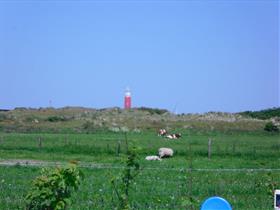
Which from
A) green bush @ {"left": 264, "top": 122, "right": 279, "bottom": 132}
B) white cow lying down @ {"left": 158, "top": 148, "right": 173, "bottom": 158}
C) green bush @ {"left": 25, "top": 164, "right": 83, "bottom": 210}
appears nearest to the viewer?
green bush @ {"left": 25, "top": 164, "right": 83, "bottom": 210}

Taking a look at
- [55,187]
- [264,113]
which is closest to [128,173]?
[55,187]

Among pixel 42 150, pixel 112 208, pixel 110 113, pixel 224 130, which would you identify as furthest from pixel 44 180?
pixel 110 113

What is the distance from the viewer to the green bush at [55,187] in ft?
24.2

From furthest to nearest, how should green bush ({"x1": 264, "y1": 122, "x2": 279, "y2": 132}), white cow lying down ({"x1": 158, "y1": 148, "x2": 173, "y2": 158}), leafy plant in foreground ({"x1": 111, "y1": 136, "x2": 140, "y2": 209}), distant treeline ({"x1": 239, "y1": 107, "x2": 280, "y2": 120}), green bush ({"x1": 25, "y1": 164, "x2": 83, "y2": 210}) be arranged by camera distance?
distant treeline ({"x1": 239, "y1": 107, "x2": 280, "y2": 120})
green bush ({"x1": 264, "y1": 122, "x2": 279, "y2": 132})
white cow lying down ({"x1": 158, "y1": 148, "x2": 173, "y2": 158})
leafy plant in foreground ({"x1": 111, "y1": 136, "x2": 140, "y2": 209})
green bush ({"x1": 25, "y1": 164, "x2": 83, "y2": 210})

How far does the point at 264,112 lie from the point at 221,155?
6091cm

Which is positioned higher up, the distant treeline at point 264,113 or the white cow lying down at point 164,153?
the distant treeline at point 264,113

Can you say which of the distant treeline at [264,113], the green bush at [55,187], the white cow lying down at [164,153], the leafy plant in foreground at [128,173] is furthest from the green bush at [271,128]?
the green bush at [55,187]

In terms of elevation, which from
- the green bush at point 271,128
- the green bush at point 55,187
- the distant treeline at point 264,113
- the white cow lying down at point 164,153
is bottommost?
the white cow lying down at point 164,153

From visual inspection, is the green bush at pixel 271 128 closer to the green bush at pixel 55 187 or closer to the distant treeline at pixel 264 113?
the distant treeline at pixel 264 113

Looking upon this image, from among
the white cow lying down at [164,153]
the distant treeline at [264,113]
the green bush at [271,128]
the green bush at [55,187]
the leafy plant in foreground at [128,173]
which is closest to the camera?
the green bush at [55,187]

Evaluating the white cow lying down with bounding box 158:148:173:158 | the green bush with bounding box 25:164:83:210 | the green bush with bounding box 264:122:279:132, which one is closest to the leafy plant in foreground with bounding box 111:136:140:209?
the green bush with bounding box 25:164:83:210

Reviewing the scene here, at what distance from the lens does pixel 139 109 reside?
97.4m

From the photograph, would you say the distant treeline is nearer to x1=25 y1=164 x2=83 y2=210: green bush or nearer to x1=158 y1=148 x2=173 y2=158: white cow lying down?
x1=158 y1=148 x2=173 y2=158: white cow lying down

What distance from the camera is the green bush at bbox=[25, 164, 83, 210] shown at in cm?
738
